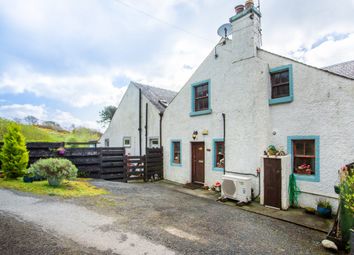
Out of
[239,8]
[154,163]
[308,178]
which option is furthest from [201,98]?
[308,178]

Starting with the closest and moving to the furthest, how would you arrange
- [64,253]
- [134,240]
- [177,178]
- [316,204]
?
[64,253] < [134,240] < [316,204] < [177,178]

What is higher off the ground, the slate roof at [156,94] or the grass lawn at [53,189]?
the slate roof at [156,94]

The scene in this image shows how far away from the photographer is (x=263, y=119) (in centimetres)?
830

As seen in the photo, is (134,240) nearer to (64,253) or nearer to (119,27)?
(64,253)

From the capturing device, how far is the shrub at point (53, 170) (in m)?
7.77

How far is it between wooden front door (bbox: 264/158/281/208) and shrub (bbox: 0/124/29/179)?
10478mm

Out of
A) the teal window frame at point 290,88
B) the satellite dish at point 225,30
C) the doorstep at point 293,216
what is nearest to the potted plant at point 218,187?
the doorstep at point 293,216

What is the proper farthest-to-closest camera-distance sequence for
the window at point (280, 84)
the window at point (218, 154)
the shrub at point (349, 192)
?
the window at point (218, 154) < the window at point (280, 84) < the shrub at point (349, 192)

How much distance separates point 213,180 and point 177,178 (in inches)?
101

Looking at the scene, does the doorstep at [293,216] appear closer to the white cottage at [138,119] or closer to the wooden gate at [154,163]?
the wooden gate at [154,163]

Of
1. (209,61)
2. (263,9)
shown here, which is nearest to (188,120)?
(209,61)

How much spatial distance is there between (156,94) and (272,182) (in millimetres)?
11053

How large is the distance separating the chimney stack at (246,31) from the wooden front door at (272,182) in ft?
15.0

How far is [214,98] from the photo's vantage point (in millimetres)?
10266
